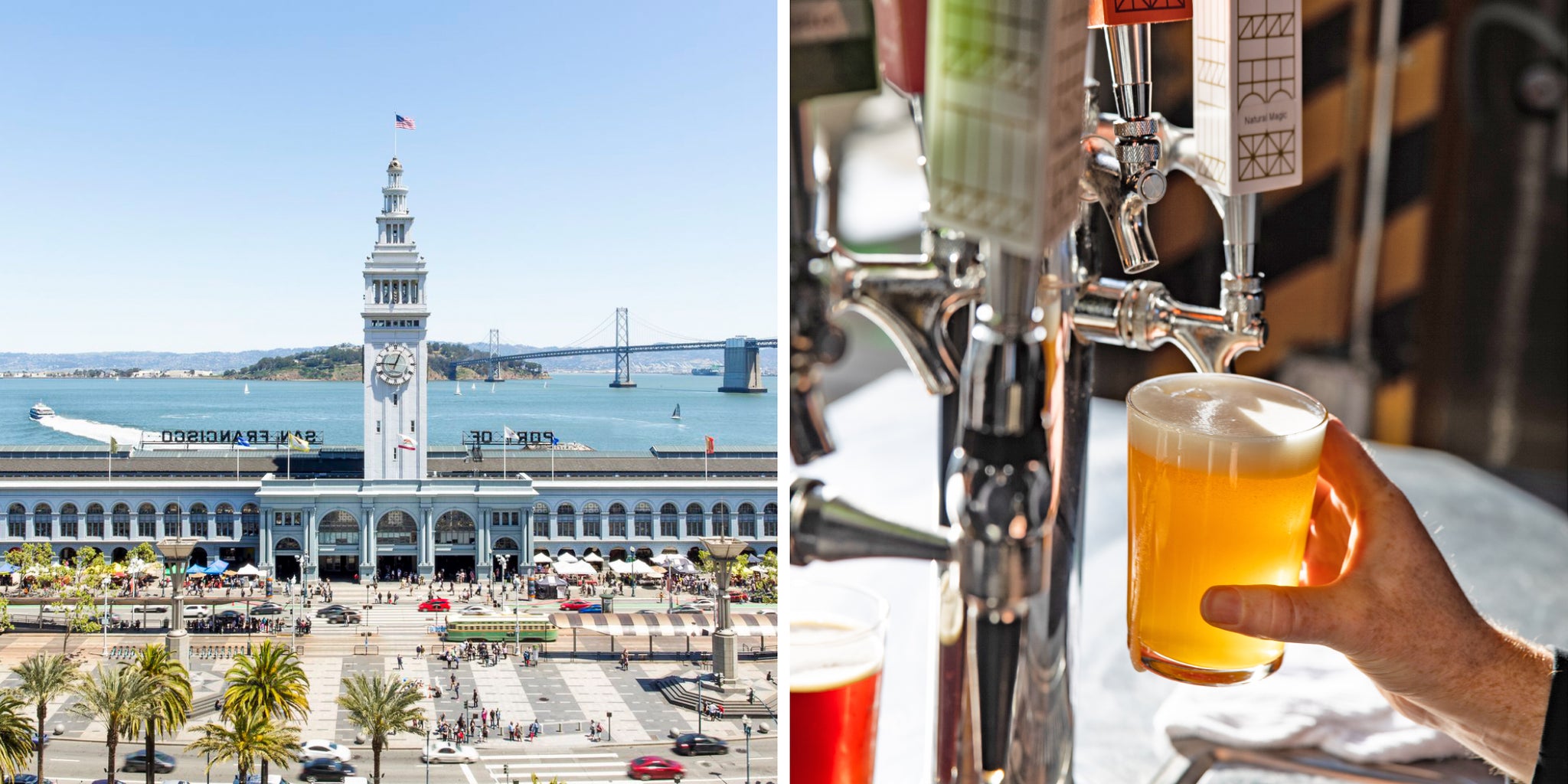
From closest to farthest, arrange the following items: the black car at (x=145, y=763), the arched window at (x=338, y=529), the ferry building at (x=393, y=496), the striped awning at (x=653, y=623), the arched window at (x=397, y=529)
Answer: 1. the black car at (x=145, y=763)
2. the striped awning at (x=653, y=623)
3. the ferry building at (x=393, y=496)
4. the arched window at (x=338, y=529)
5. the arched window at (x=397, y=529)

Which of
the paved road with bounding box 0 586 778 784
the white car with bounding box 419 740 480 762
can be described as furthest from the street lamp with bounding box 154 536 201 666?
the white car with bounding box 419 740 480 762

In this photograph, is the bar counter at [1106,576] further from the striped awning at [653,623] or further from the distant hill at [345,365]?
the distant hill at [345,365]

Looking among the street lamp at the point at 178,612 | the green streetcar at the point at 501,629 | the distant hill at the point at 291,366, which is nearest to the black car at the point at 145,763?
the street lamp at the point at 178,612

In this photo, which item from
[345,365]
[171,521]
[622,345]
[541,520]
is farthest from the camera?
[345,365]

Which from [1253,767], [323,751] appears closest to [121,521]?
[323,751]

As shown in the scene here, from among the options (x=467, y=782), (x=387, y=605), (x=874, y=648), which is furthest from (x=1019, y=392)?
(x=387, y=605)

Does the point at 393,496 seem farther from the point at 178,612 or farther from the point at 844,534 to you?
the point at 844,534

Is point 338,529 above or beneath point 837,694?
beneath
